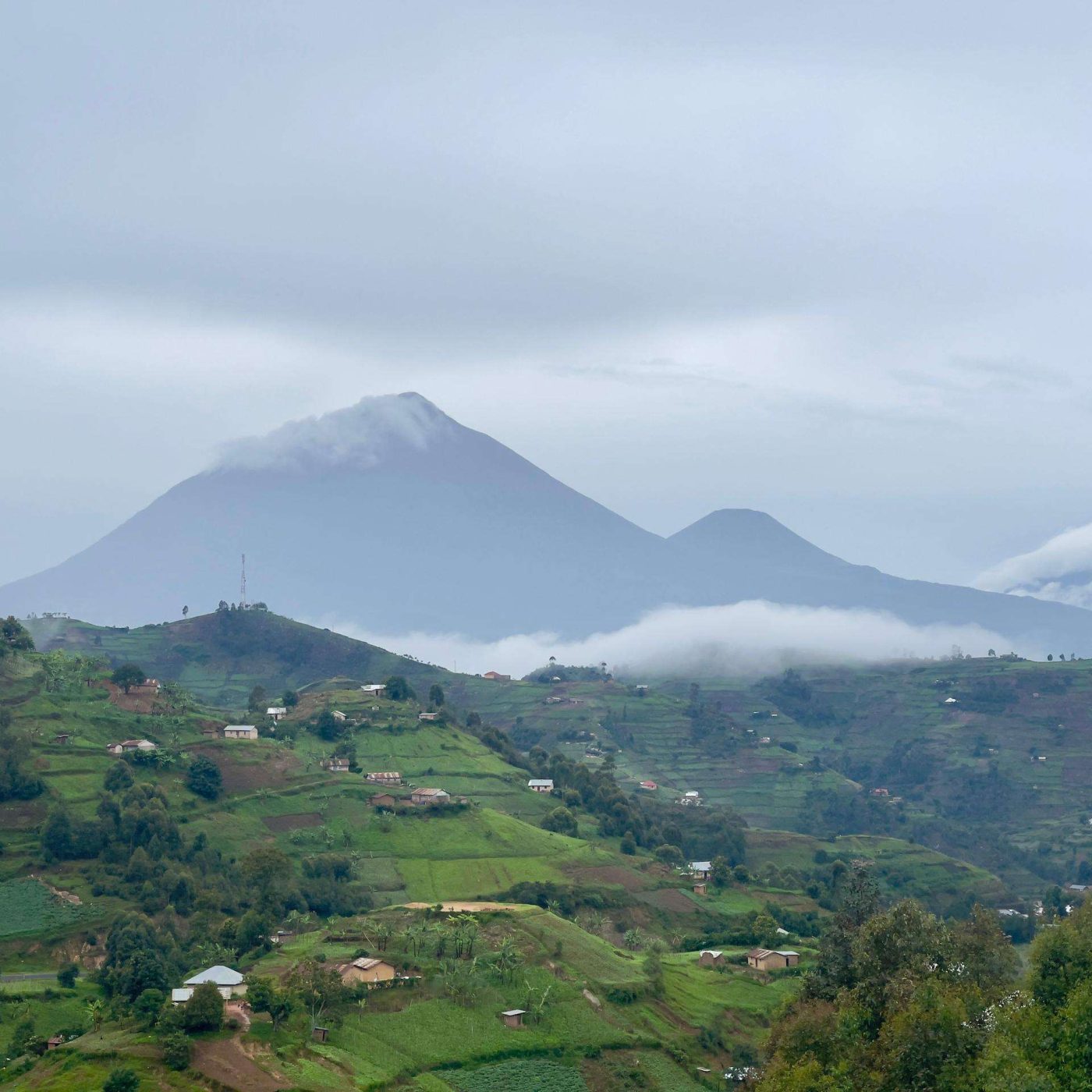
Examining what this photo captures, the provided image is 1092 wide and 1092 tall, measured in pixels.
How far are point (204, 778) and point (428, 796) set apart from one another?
17.9 meters

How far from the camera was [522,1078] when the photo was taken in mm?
64812

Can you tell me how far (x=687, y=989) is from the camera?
8219cm

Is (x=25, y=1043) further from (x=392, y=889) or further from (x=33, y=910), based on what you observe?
(x=392, y=889)

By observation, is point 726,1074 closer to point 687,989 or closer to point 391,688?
point 687,989

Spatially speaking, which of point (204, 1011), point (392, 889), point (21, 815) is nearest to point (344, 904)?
point (392, 889)

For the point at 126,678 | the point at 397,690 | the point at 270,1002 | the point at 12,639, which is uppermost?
the point at 12,639

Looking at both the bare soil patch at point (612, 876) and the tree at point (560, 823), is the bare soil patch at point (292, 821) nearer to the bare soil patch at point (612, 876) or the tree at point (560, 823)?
the bare soil patch at point (612, 876)

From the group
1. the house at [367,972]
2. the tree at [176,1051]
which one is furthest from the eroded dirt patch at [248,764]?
the tree at [176,1051]

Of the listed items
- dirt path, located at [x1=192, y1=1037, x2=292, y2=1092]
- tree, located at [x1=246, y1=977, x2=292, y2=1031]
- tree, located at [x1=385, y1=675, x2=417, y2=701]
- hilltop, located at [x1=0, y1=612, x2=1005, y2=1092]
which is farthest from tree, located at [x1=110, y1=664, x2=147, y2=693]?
dirt path, located at [x1=192, y1=1037, x2=292, y2=1092]

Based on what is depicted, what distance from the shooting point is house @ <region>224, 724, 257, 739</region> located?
124 meters

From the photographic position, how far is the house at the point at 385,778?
404ft

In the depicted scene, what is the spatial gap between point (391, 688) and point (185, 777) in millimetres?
44026

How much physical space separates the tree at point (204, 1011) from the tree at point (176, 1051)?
5.17ft

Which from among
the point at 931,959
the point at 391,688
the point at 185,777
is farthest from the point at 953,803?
the point at 931,959
